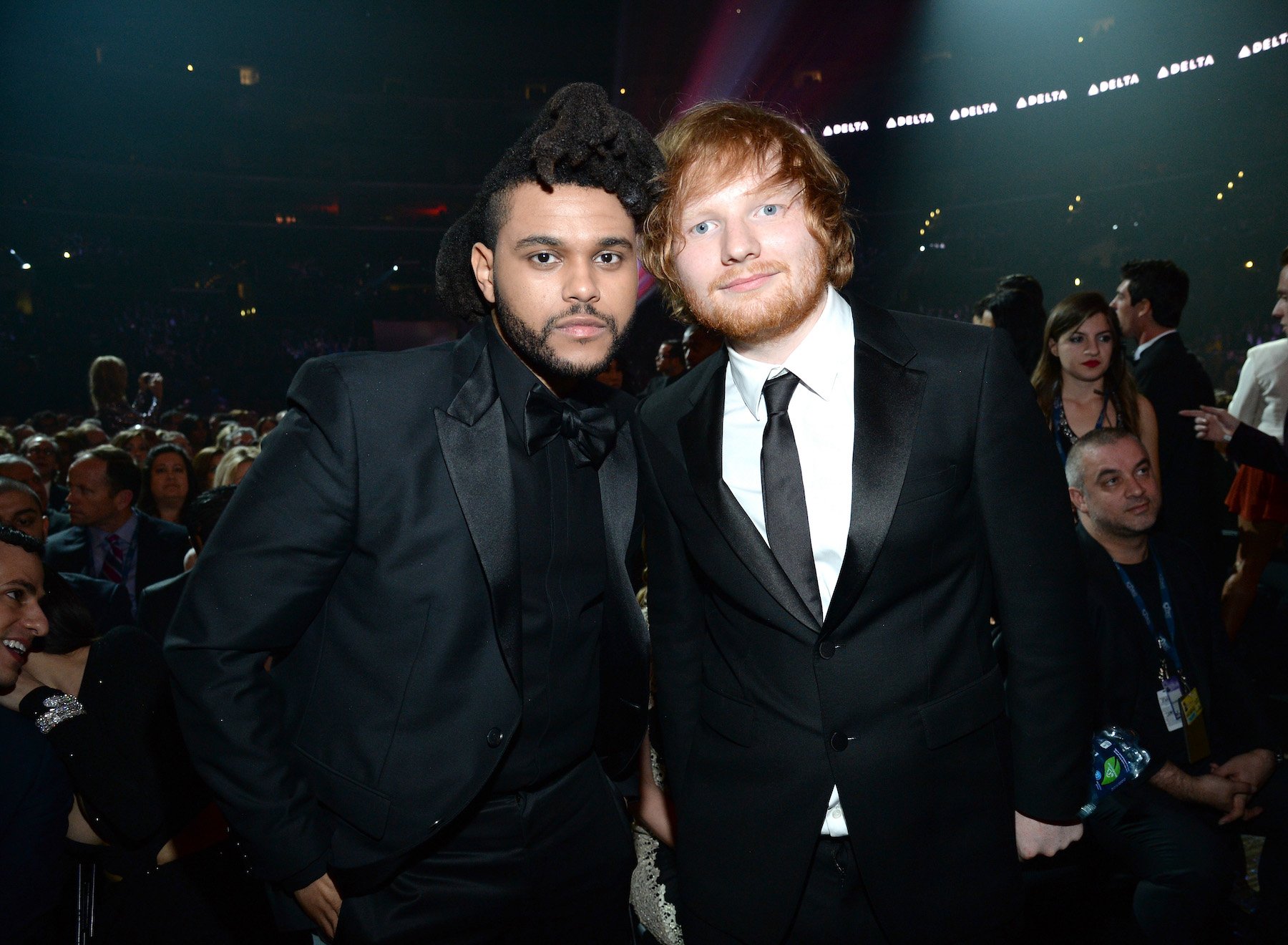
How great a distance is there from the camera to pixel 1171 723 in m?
2.85

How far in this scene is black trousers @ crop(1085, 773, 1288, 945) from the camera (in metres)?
2.53

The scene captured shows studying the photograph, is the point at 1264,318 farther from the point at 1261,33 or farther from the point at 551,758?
the point at 551,758

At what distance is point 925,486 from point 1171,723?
1952 millimetres

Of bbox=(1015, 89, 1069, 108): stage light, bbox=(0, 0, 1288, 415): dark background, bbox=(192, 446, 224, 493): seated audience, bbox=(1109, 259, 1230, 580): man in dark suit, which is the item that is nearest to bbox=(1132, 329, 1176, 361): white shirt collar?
bbox=(1109, 259, 1230, 580): man in dark suit

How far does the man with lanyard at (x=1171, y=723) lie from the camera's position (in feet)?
8.51

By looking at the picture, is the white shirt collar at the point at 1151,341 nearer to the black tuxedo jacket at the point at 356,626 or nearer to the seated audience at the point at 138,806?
the black tuxedo jacket at the point at 356,626

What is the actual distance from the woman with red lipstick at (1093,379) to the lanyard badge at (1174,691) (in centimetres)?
123

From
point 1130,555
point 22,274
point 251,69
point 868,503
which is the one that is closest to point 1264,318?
point 1130,555

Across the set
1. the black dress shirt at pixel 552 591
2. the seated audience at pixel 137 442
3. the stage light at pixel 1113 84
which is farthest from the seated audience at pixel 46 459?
the stage light at pixel 1113 84

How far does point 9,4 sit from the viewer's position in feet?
77.7

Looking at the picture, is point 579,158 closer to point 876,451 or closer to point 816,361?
point 816,361

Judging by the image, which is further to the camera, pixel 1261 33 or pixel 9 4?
pixel 9 4

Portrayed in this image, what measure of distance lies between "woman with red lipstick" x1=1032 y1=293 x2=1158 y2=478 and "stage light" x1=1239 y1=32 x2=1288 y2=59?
1538cm

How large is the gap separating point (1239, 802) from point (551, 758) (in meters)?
2.34
